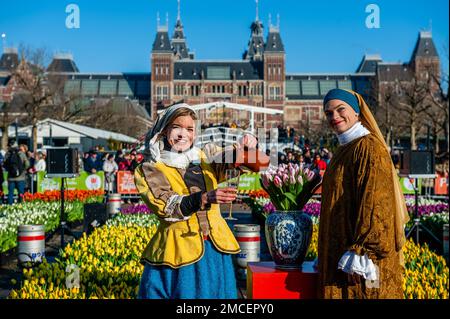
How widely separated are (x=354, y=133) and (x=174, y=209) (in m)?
0.99

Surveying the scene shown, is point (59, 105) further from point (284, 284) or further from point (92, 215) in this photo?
point (284, 284)

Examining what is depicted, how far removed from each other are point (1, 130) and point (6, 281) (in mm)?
22205

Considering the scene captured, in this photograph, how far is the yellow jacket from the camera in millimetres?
2727

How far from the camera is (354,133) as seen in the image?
2854 mm

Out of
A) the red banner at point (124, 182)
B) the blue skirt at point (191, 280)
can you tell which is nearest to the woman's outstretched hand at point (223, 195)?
the blue skirt at point (191, 280)

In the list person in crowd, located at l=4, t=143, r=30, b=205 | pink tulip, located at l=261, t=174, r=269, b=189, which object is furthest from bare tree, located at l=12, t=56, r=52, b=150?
pink tulip, located at l=261, t=174, r=269, b=189

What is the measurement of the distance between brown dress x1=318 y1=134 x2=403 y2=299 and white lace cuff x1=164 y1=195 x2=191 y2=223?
0.74 metres

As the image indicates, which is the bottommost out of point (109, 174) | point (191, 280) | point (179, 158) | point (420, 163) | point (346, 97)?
point (191, 280)

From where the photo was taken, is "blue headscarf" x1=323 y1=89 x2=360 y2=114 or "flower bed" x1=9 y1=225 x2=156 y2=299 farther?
"flower bed" x1=9 y1=225 x2=156 y2=299

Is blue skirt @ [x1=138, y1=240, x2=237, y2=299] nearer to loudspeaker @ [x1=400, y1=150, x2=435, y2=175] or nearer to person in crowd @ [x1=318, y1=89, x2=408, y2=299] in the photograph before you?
person in crowd @ [x1=318, y1=89, x2=408, y2=299]

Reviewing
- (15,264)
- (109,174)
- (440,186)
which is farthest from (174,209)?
(440,186)

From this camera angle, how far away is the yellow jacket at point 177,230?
2.73 metres
